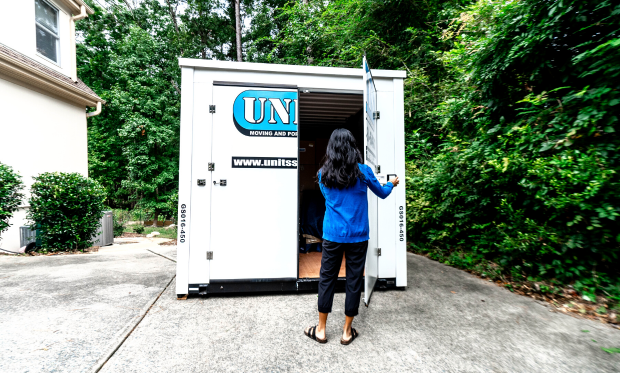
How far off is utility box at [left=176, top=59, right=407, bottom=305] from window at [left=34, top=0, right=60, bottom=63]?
295 inches

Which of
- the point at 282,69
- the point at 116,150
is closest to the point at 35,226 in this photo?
the point at 282,69

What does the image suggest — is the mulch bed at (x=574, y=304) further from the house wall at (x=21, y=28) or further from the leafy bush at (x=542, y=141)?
the house wall at (x=21, y=28)

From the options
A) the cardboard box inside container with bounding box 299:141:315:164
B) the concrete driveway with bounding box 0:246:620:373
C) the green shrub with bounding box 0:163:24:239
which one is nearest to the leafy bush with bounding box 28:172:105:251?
the green shrub with bounding box 0:163:24:239

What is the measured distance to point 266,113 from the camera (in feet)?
11.0

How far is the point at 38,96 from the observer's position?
690cm

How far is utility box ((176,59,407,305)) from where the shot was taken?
3.22m

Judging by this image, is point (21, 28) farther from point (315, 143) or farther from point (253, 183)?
point (253, 183)

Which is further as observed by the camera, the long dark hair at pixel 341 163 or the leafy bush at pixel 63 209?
the leafy bush at pixel 63 209

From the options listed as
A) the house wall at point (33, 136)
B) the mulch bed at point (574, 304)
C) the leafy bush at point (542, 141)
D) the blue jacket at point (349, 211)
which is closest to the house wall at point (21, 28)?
the house wall at point (33, 136)

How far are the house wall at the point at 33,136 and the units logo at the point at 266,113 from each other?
587 cm

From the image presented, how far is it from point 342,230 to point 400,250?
5.06 ft

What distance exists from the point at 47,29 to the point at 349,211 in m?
10.1

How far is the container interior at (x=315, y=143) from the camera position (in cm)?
426

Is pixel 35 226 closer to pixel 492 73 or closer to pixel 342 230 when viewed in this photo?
pixel 342 230
